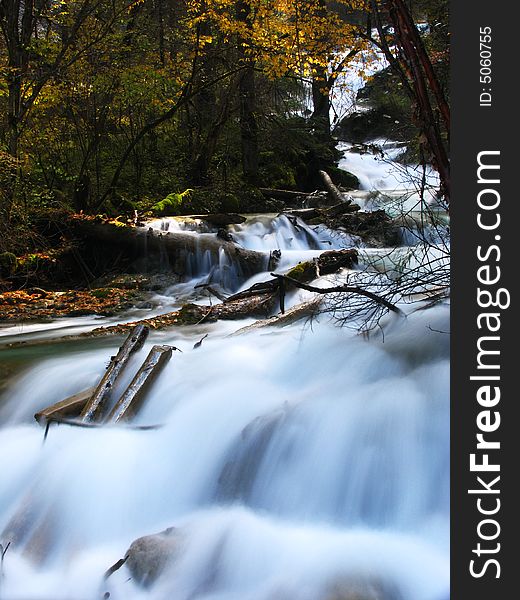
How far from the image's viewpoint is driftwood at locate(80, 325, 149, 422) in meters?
4.68

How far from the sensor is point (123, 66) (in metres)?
11.5

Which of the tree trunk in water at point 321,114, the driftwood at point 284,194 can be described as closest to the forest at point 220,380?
the driftwood at point 284,194

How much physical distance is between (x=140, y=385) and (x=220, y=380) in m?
0.67

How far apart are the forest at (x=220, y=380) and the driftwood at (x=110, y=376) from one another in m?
0.02

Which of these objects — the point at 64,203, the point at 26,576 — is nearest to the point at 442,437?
the point at 26,576

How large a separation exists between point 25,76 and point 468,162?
9.48 m

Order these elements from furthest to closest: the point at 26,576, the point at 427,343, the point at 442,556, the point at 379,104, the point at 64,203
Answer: the point at 379,104
the point at 64,203
the point at 427,343
the point at 26,576
the point at 442,556

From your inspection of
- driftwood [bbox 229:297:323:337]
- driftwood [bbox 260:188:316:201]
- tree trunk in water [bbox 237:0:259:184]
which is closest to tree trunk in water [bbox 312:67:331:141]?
tree trunk in water [bbox 237:0:259:184]

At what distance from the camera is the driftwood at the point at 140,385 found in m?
4.69

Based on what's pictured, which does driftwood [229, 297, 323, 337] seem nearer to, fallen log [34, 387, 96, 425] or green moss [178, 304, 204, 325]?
green moss [178, 304, 204, 325]

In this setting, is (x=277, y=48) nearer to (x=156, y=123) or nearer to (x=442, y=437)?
(x=156, y=123)

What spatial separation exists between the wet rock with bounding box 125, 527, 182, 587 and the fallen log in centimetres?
151

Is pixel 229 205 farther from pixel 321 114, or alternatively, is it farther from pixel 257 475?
pixel 257 475

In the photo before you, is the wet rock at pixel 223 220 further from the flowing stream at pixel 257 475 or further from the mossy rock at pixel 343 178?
the flowing stream at pixel 257 475
